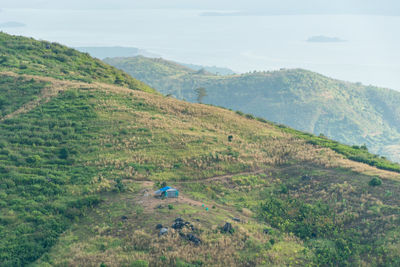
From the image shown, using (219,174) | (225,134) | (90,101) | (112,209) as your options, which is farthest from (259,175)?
(90,101)

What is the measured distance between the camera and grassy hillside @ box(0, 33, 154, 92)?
7681 cm

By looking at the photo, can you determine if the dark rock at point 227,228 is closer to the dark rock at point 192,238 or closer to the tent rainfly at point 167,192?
the dark rock at point 192,238

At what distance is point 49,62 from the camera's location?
289 ft

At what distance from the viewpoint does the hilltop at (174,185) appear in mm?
26688

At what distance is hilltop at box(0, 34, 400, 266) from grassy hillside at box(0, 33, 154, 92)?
1623 centimetres

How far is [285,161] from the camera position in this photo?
159 ft

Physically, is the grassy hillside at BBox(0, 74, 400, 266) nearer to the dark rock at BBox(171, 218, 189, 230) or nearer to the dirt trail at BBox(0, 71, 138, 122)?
the dark rock at BBox(171, 218, 189, 230)

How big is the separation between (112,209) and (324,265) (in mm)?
20759

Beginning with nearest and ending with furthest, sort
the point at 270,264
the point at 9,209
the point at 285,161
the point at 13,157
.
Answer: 1. the point at 270,264
2. the point at 9,209
3. the point at 13,157
4. the point at 285,161

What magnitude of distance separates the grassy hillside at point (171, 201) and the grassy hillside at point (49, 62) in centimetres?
2358

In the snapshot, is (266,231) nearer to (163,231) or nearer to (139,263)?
(163,231)

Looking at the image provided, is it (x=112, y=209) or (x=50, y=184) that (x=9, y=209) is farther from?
(x=112, y=209)

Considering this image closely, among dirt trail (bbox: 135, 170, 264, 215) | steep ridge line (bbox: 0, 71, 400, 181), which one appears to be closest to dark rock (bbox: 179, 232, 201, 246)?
dirt trail (bbox: 135, 170, 264, 215)

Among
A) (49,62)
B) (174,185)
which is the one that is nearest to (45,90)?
(49,62)
